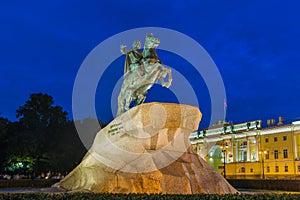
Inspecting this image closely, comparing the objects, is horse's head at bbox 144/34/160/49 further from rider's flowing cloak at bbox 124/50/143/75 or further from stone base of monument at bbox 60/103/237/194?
stone base of monument at bbox 60/103/237/194

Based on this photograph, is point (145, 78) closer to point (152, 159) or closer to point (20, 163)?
point (152, 159)

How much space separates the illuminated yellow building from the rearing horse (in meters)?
46.0

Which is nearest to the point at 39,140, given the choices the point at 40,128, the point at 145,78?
the point at 40,128

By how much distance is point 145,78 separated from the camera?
1468 cm

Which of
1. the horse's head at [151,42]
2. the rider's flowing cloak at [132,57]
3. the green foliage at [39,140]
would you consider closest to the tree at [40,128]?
the green foliage at [39,140]

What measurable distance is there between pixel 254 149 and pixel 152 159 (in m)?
68.2

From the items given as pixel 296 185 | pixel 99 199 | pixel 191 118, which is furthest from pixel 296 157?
pixel 99 199

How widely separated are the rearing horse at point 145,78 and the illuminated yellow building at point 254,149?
1811 inches

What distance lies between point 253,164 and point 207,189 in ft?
216

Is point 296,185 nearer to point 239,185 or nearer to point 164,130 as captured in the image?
point 239,185

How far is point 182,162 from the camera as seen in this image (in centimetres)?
1254

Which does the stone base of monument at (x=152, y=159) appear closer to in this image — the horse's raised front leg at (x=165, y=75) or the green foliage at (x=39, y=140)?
the horse's raised front leg at (x=165, y=75)

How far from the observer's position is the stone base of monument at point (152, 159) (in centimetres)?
1155

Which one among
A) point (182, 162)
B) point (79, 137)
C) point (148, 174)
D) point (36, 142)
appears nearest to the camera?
point (148, 174)
